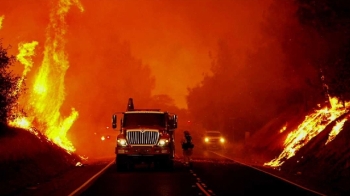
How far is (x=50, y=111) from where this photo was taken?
4556 cm

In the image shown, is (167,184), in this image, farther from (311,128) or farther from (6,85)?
(311,128)

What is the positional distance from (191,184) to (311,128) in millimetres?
20602

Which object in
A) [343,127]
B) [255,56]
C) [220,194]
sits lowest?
[220,194]

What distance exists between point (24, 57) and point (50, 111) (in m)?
5.67

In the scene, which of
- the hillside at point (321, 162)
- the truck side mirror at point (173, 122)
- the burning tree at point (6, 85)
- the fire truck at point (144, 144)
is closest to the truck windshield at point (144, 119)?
the fire truck at point (144, 144)

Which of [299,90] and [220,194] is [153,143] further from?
[299,90]

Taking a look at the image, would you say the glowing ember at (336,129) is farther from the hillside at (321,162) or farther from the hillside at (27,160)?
the hillside at (27,160)

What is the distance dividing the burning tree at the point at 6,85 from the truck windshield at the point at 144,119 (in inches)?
241

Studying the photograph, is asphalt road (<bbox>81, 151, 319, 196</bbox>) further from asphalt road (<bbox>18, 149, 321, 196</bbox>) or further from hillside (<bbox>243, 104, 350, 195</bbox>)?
hillside (<bbox>243, 104, 350, 195</bbox>)

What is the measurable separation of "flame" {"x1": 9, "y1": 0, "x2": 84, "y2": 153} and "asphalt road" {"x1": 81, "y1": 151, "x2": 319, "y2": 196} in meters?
13.1

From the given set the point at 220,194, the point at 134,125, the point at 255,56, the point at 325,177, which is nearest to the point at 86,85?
the point at 255,56

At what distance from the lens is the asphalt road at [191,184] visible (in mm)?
22250

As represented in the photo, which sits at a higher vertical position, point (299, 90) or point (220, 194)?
point (299, 90)

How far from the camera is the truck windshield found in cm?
3444
